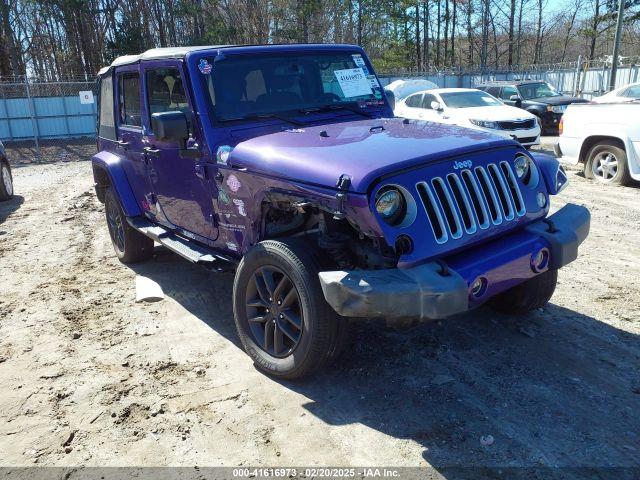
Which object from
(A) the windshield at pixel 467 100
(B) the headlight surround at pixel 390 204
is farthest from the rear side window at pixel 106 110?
(A) the windshield at pixel 467 100

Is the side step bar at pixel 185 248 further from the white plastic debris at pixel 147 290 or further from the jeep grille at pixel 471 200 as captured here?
the jeep grille at pixel 471 200

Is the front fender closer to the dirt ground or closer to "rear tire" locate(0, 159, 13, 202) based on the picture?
the dirt ground

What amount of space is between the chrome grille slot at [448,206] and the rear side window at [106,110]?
384cm

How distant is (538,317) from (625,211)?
395 cm

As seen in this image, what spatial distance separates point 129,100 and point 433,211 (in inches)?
138

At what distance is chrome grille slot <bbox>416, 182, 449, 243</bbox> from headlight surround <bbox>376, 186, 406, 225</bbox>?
12cm

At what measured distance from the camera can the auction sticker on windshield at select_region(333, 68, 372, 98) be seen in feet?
15.3

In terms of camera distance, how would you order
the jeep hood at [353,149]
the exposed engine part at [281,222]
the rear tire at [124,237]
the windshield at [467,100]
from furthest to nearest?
the windshield at [467,100], the rear tire at [124,237], the exposed engine part at [281,222], the jeep hood at [353,149]

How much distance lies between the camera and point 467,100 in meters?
13.9

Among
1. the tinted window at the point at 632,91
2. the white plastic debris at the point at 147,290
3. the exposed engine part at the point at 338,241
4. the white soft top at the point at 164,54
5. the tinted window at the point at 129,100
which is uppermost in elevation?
the white soft top at the point at 164,54

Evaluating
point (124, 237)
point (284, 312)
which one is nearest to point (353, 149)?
point (284, 312)

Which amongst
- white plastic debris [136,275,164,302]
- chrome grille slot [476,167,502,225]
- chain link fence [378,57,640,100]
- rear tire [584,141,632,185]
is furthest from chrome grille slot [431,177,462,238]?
chain link fence [378,57,640,100]

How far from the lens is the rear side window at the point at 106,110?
18.7 ft

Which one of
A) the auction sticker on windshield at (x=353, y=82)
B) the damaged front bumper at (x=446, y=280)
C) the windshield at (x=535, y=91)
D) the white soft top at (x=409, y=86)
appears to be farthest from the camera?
the white soft top at (x=409, y=86)
